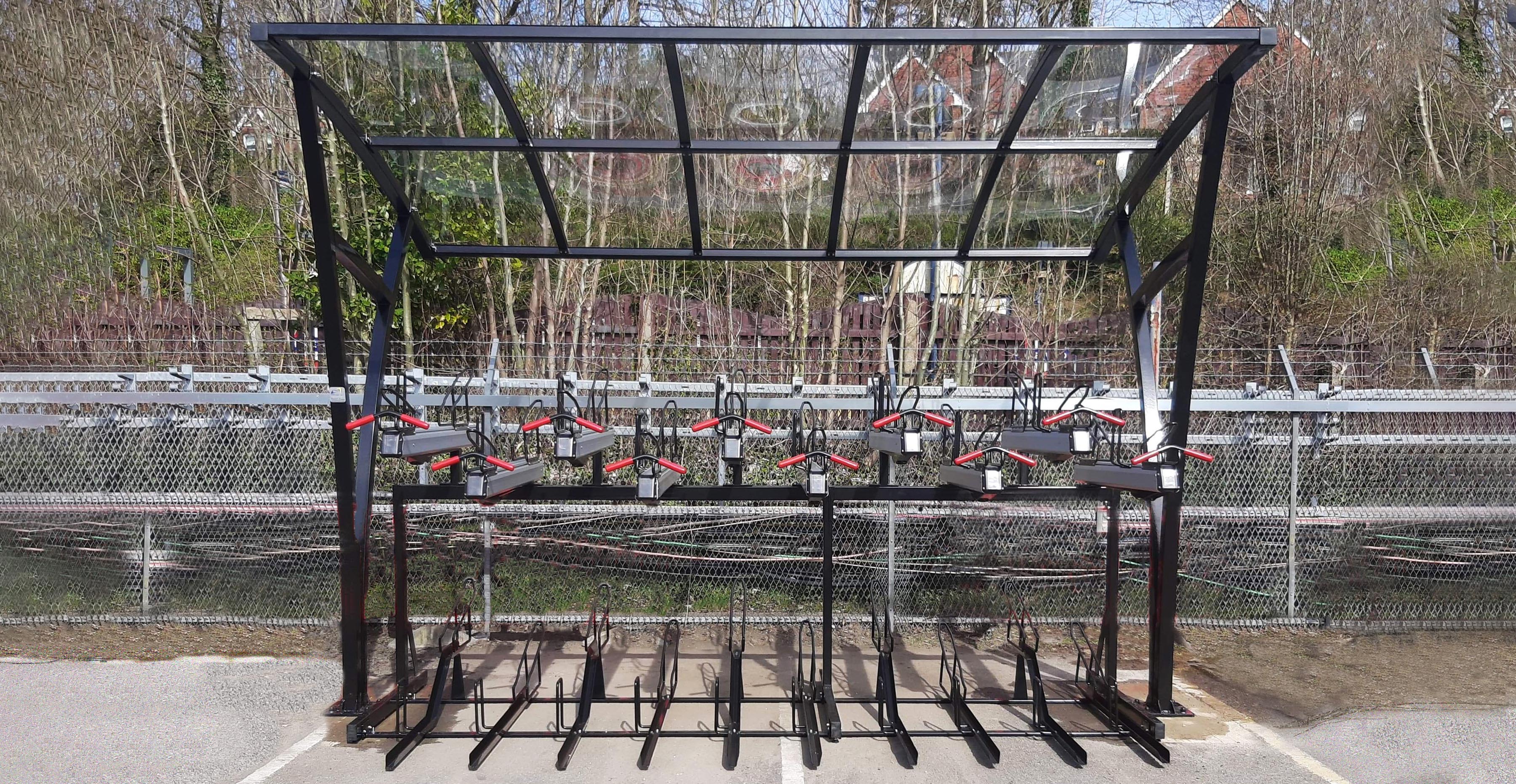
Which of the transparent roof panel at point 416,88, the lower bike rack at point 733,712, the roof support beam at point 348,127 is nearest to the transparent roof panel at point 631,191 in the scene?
the transparent roof panel at point 416,88

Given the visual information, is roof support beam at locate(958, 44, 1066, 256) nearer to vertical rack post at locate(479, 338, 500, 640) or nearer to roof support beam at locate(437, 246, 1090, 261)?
roof support beam at locate(437, 246, 1090, 261)

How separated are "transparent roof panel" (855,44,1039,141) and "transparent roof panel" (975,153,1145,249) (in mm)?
331

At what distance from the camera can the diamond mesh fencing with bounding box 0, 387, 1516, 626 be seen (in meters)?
6.50

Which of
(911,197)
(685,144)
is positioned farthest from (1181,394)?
(685,144)

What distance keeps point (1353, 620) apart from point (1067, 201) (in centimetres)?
433

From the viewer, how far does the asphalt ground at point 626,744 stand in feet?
13.7

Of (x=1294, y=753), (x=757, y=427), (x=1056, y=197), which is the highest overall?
(x=1056, y=197)

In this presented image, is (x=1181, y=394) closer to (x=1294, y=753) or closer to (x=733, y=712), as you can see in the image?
(x=1294, y=753)

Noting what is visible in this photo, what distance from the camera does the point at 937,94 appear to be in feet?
15.4

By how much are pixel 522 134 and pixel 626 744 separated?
329 cm

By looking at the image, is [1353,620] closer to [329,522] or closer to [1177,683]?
[1177,683]

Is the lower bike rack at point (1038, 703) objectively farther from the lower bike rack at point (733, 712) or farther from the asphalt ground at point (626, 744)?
the lower bike rack at point (733, 712)

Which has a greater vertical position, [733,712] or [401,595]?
[401,595]

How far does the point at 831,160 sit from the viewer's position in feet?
17.0
